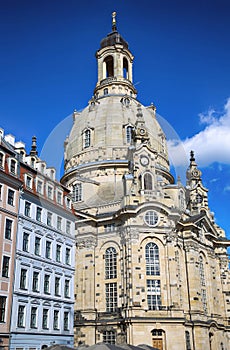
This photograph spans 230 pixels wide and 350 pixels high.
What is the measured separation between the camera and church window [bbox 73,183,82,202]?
6952 centimetres

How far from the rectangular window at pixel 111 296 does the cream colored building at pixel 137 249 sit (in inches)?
5.3

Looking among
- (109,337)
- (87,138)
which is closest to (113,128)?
(87,138)

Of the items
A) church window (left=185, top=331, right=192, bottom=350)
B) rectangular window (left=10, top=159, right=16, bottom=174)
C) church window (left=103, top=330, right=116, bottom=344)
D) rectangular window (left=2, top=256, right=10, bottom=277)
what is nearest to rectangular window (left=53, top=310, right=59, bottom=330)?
rectangular window (left=2, top=256, right=10, bottom=277)

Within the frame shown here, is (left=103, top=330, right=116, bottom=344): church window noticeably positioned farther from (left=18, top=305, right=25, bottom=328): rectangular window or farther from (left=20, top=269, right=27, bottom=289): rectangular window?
(left=20, top=269, right=27, bottom=289): rectangular window

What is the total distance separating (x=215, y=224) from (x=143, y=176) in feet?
87.2

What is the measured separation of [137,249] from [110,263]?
5.46 metres

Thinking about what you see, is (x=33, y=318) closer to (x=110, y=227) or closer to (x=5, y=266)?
(x=5, y=266)

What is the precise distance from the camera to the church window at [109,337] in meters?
54.5

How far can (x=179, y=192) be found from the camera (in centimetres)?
7075

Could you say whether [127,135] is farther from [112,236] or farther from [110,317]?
[110,317]

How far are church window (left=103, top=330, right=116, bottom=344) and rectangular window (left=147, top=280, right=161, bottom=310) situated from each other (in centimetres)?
611

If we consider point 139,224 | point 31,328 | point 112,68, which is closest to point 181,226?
point 139,224

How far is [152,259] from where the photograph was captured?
57438 mm

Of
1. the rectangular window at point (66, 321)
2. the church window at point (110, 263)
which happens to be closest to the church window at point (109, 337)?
the church window at point (110, 263)
